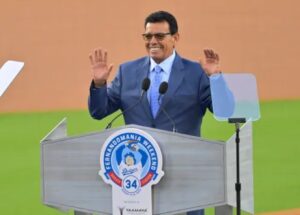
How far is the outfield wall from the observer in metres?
14.5

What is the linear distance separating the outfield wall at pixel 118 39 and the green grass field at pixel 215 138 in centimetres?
79

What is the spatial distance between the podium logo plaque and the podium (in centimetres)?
3

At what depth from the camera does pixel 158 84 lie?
150 inches

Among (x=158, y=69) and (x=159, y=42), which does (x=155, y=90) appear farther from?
(x=159, y=42)

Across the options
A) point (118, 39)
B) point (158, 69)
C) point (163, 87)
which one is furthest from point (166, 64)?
point (118, 39)

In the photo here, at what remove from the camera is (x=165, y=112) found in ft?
12.0

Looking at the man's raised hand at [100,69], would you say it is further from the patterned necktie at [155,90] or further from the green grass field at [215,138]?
the green grass field at [215,138]

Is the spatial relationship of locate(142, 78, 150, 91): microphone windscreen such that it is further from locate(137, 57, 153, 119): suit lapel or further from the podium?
the podium

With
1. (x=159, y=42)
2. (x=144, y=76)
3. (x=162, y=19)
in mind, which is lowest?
(x=144, y=76)

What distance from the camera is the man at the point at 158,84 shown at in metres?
3.73

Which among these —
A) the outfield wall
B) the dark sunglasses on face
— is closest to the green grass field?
the outfield wall

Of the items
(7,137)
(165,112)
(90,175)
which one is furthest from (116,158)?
(7,137)

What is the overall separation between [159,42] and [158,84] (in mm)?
205

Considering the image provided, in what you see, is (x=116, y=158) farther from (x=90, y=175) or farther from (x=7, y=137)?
(x=7, y=137)
